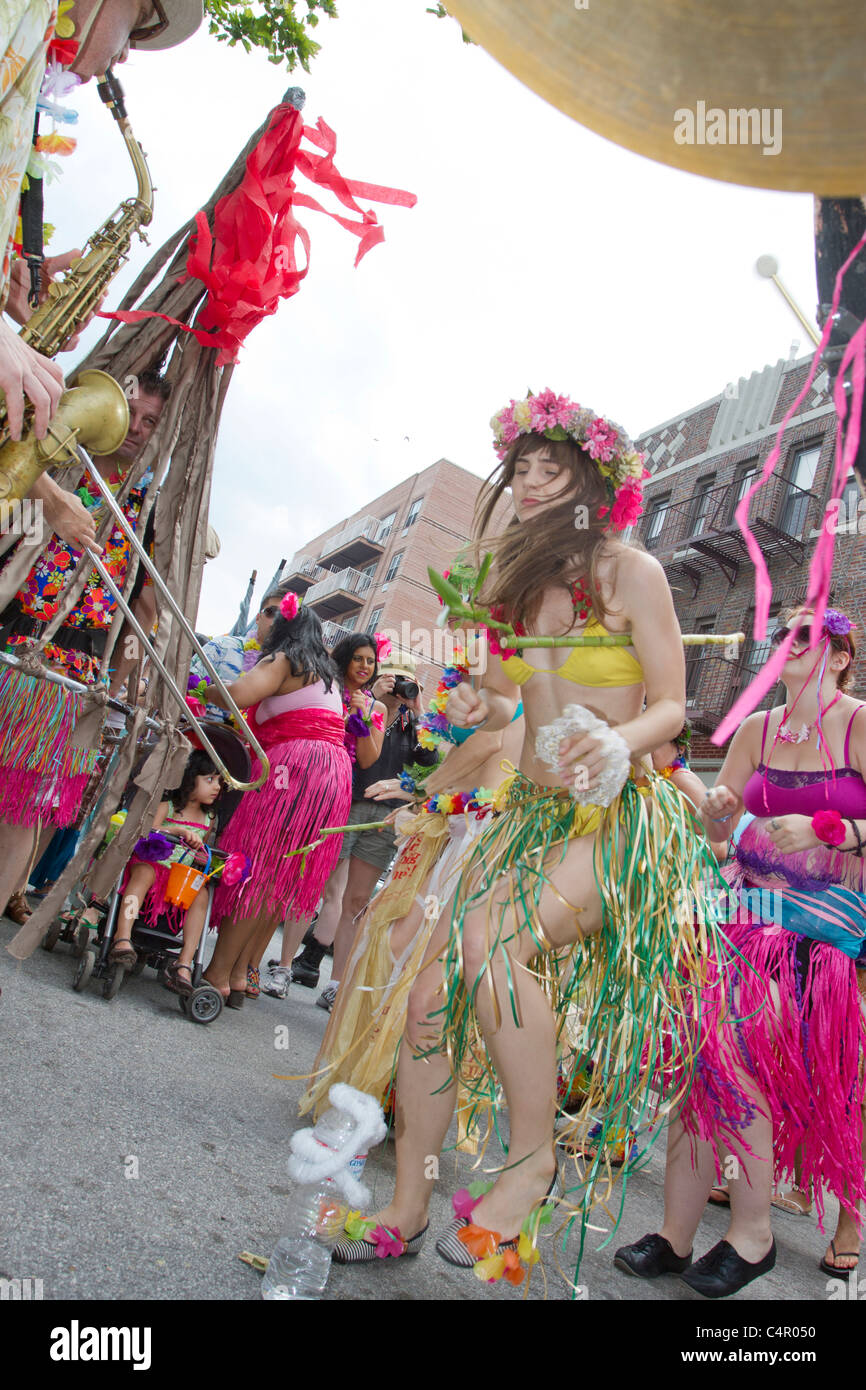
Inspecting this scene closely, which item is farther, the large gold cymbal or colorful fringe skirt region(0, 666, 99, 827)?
colorful fringe skirt region(0, 666, 99, 827)

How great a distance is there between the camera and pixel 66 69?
2.52 m

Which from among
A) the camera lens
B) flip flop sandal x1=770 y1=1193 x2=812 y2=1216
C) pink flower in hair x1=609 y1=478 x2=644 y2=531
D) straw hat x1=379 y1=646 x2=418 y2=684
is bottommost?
flip flop sandal x1=770 y1=1193 x2=812 y2=1216

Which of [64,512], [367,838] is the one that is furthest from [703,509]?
[64,512]

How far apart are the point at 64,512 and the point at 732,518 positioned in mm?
17659

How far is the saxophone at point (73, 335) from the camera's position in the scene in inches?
65.3

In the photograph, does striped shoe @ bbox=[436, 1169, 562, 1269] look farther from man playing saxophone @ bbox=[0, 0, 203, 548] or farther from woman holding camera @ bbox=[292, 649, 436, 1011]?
woman holding camera @ bbox=[292, 649, 436, 1011]

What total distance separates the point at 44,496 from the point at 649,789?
1544 millimetres

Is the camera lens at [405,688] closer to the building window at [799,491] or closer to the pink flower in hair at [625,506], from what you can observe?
the pink flower in hair at [625,506]

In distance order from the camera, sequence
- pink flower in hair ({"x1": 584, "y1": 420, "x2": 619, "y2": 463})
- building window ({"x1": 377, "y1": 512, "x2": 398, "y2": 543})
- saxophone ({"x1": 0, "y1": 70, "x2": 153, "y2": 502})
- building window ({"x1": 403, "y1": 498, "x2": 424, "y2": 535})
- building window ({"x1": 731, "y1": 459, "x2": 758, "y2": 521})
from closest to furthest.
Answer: saxophone ({"x1": 0, "y1": 70, "x2": 153, "y2": 502}) → pink flower in hair ({"x1": 584, "y1": 420, "x2": 619, "y2": 463}) → building window ({"x1": 731, "y1": 459, "x2": 758, "y2": 521}) → building window ({"x1": 403, "y1": 498, "x2": 424, "y2": 535}) → building window ({"x1": 377, "y1": 512, "x2": 398, "y2": 543})

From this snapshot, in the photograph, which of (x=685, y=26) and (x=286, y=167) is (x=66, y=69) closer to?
(x=286, y=167)

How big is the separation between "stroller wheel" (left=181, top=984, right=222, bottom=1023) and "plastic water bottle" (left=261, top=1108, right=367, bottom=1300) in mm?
1820

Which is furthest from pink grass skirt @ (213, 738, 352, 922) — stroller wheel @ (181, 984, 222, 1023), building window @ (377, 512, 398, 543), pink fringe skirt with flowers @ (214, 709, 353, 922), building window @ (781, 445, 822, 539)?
building window @ (377, 512, 398, 543)

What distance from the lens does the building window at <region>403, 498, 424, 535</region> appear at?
34562 millimetres

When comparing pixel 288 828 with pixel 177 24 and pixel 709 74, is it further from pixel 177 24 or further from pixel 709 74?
pixel 709 74
